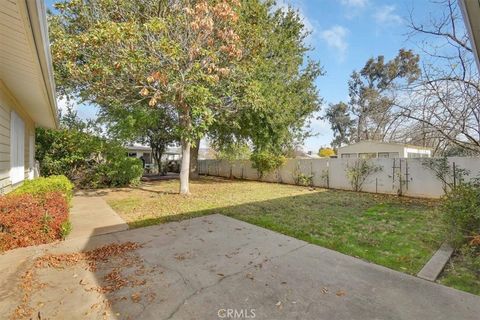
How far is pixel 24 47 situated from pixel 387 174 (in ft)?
37.8

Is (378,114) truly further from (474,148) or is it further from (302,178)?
(302,178)

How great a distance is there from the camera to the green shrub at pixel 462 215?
408 cm

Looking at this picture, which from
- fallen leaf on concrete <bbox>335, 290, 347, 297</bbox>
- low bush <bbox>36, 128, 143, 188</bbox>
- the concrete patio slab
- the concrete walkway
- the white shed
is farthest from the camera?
the white shed

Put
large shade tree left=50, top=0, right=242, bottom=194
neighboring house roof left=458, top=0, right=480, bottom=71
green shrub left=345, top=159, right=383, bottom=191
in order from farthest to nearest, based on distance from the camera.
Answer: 1. green shrub left=345, top=159, right=383, bottom=191
2. large shade tree left=50, top=0, right=242, bottom=194
3. neighboring house roof left=458, top=0, right=480, bottom=71

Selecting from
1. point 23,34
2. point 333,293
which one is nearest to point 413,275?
point 333,293

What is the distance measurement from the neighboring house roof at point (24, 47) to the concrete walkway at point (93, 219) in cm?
274

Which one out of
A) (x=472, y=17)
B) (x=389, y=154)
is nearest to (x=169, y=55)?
(x=472, y=17)

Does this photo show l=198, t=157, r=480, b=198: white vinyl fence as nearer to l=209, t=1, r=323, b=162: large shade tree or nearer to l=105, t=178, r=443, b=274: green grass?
l=105, t=178, r=443, b=274: green grass

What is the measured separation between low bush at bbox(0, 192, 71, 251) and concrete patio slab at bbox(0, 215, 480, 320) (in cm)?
26

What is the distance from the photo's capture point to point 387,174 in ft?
34.8

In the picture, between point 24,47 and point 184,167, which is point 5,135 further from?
point 184,167

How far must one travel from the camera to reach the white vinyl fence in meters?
8.69

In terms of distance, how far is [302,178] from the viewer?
44.9 ft

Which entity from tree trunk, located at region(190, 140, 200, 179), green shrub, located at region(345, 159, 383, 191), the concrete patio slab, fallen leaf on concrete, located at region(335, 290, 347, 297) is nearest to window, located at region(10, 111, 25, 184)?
the concrete patio slab
